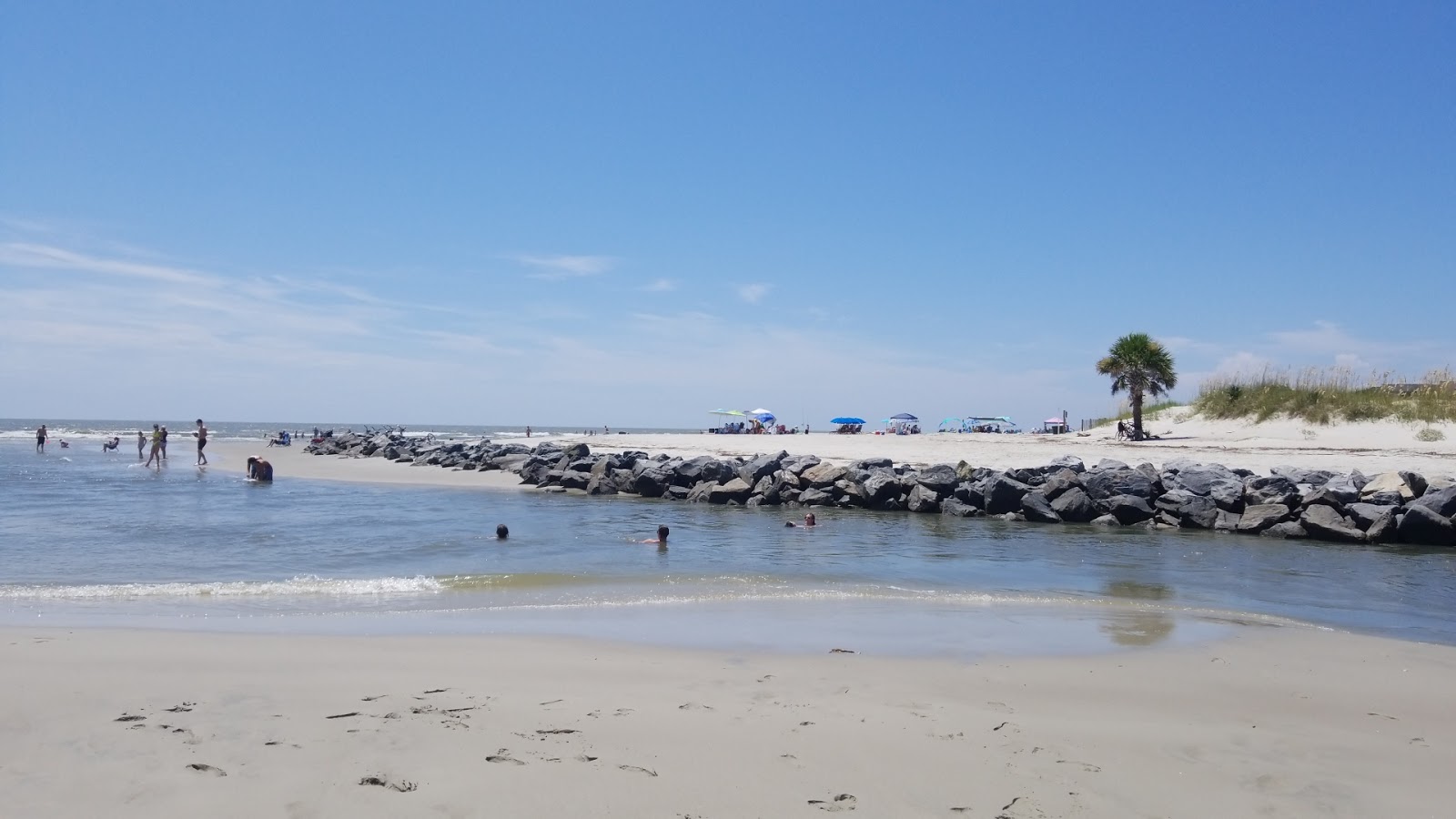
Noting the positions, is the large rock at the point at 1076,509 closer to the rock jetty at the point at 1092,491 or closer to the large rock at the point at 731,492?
the rock jetty at the point at 1092,491

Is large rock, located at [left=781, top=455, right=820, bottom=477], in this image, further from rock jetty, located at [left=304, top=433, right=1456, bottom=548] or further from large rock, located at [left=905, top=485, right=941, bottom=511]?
large rock, located at [left=905, top=485, right=941, bottom=511]

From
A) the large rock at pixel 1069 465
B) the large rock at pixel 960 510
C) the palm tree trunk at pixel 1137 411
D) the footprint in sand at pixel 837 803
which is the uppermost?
the palm tree trunk at pixel 1137 411

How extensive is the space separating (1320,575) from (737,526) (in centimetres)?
995

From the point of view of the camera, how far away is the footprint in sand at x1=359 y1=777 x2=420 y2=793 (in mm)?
4418

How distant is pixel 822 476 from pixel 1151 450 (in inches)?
545

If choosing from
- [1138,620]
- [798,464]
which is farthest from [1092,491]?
[1138,620]

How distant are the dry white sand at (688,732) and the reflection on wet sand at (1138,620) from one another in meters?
0.86

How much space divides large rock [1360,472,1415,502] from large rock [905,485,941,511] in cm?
827

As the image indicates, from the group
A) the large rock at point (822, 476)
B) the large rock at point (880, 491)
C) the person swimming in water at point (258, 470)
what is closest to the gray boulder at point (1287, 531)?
the large rock at point (880, 491)

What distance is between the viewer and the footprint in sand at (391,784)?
14.5ft

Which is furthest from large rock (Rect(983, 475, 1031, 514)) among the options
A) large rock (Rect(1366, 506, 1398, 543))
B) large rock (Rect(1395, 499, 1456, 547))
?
large rock (Rect(1395, 499, 1456, 547))

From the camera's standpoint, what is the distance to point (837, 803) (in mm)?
4414

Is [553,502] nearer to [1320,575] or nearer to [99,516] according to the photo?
[99,516]

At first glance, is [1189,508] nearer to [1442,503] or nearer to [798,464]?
[1442,503]
